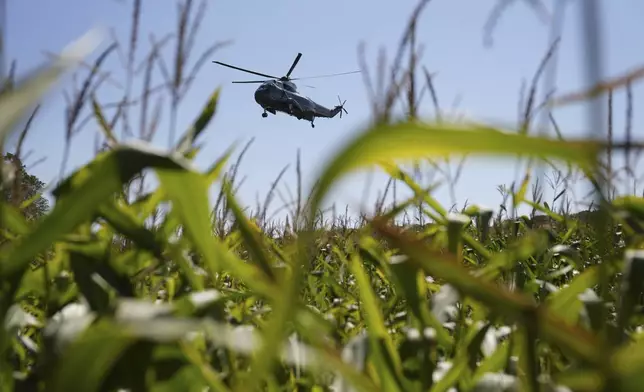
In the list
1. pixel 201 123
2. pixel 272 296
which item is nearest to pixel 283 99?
pixel 201 123

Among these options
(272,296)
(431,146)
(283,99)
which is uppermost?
(283,99)

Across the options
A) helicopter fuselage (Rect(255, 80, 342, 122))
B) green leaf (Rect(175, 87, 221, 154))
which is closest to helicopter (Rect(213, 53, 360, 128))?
helicopter fuselage (Rect(255, 80, 342, 122))

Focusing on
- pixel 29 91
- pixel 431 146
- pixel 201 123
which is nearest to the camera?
pixel 431 146

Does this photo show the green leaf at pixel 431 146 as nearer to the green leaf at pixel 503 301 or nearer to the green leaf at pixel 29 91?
the green leaf at pixel 503 301

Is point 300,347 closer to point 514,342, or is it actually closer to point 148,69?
point 514,342

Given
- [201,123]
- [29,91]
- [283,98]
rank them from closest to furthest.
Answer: [29,91], [201,123], [283,98]

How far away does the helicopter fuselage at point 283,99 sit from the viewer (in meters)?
25.9

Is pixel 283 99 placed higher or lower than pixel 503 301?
higher

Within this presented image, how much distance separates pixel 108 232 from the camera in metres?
1.11

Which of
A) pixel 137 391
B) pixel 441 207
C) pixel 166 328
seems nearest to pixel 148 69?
pixel 441 207

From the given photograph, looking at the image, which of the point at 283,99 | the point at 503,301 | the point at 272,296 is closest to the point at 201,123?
the point at 272,296

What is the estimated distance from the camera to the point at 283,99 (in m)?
26.0

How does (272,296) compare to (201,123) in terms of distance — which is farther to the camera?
(201,123)

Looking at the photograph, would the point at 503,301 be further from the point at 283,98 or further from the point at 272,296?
the point at 283,98
